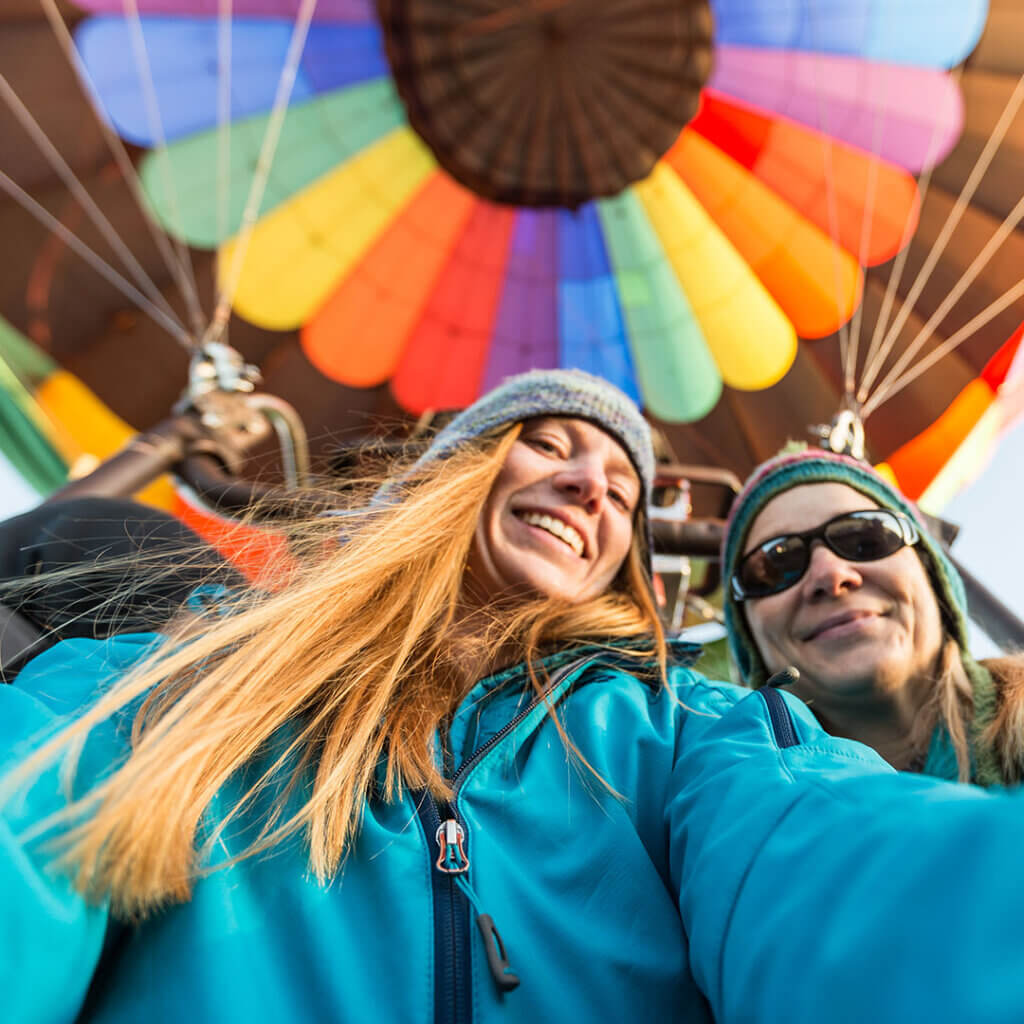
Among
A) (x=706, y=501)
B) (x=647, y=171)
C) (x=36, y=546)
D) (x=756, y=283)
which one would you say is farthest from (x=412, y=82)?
(x=36, y=546)

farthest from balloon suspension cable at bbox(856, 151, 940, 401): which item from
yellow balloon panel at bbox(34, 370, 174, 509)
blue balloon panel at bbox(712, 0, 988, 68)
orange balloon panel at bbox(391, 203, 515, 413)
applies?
yellow balloon panel at bbox(34, 370, 174, 509)

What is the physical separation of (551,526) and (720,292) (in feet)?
15.3

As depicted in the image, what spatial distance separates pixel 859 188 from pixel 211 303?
14.7 ft

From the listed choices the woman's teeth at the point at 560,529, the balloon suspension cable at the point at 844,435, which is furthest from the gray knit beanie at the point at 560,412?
the balloon suspension cable at the point at 844,435

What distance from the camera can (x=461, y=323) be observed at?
606cm

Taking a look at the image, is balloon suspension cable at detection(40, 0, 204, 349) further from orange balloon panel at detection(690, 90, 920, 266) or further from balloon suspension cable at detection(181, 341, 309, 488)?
orange balloon panel at detection(690, 90, 920, 266)

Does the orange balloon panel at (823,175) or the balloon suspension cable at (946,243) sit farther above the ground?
the orange balloon panel at (823,175)

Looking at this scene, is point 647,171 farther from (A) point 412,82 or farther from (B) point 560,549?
(B) point 560,549

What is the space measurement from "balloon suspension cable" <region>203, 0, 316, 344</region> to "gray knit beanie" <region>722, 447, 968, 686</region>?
421 centimetres

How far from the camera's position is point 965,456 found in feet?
17.2

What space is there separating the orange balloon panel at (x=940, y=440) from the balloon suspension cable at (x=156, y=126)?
453 cm

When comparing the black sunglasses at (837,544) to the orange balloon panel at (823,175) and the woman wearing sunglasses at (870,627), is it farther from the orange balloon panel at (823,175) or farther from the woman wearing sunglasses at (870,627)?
the orange balloon panel at (823,175)

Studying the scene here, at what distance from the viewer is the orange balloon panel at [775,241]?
18.4ft

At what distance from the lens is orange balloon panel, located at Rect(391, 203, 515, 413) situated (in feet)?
19.5
